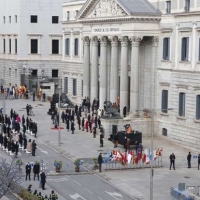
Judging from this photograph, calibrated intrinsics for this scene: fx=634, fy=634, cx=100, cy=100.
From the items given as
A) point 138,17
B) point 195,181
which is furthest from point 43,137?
A: point 195,181

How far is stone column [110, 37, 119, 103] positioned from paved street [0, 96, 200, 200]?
25.4 feet

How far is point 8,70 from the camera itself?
109 m

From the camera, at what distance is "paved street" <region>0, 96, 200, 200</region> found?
4144 cm

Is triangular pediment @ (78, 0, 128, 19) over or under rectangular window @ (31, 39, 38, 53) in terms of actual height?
over

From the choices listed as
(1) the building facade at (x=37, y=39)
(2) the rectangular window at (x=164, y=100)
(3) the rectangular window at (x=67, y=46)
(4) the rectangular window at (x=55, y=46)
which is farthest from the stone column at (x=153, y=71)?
(4) the rectangular window at (x=55, y=46)

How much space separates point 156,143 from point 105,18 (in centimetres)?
1639

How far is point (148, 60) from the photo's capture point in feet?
212

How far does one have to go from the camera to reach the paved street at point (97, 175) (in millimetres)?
41438

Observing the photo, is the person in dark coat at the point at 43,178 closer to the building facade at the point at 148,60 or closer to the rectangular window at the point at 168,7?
the building facade at the point at 148,60

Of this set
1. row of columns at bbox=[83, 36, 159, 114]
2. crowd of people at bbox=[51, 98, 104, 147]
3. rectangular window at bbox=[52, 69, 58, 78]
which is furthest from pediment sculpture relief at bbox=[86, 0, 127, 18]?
rectangular window at bbox=[52, 69, 58, 78]

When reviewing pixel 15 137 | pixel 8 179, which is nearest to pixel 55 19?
pixel 15 137

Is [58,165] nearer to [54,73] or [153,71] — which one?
[153,71]

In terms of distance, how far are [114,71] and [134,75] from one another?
443 cm

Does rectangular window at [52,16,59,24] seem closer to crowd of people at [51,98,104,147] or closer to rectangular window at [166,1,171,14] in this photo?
crowd of people at [51,98,104,147]
